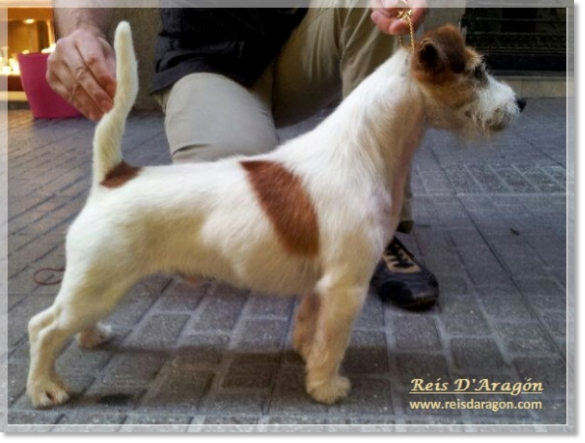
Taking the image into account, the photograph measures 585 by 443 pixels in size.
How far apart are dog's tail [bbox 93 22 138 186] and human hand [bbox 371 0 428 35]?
2.41 feet

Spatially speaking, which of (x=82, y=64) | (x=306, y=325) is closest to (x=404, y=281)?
(x=306, y=325)

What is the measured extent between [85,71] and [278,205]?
0.73 m

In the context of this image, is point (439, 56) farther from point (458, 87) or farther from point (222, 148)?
point (222, 148)

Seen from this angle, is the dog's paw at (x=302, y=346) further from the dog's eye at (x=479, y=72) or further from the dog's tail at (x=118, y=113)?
the dog's eye at (x=479, y=72)

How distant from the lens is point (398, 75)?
1816 millimetres

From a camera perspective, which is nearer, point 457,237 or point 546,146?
point 457,237

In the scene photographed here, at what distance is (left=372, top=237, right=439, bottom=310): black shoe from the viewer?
2.48 m

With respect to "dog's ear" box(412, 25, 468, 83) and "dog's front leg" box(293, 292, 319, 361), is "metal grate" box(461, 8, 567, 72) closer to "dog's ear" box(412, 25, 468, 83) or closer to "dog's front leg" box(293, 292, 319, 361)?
"dog's ear" box(412, 25, 468, 83)

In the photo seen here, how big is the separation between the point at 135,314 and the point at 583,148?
1654 millimetres

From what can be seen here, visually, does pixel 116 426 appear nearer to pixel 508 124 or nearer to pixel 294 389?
pixel 294 389

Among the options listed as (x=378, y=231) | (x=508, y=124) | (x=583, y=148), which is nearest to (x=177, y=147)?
(x=378, y=231)

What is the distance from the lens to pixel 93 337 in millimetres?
2230

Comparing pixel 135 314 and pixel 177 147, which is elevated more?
pixel 177 147

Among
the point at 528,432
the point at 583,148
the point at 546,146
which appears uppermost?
the point at 583,148
